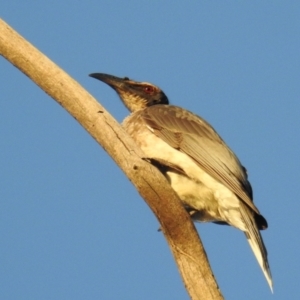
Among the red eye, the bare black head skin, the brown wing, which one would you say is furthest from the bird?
the red eye

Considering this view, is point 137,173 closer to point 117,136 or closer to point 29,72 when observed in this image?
point 117,136

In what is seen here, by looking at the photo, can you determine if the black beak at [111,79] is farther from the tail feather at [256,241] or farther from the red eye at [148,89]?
the tail feather at [256,241]

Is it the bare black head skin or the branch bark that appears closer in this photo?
the branch bark

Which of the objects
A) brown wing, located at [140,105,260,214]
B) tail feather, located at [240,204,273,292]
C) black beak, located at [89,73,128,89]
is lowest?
tail feather, located at [240,204,273,292]

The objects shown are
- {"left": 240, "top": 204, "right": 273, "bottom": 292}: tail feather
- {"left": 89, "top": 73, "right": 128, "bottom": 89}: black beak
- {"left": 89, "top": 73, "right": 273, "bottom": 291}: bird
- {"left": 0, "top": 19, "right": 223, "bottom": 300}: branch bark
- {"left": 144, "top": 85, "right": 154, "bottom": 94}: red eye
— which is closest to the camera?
{"left": 0, "top": 19, "right": 223, "bottom": 300}: branch bark

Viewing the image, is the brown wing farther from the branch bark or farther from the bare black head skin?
the branch bark

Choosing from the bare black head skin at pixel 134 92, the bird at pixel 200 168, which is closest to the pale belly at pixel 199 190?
the bird at pixel 200 168

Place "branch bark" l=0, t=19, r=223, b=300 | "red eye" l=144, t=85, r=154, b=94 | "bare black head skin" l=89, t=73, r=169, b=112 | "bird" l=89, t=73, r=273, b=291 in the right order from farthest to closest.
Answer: "red eye" l=144, t=85, r=154, b=94 → "bare black head skin" l=89, t=73, r=169, b=112 → "bird" l=89, t=73, r=273, b=291 → "branch bark" l=0, t=19, r=223, b=300
